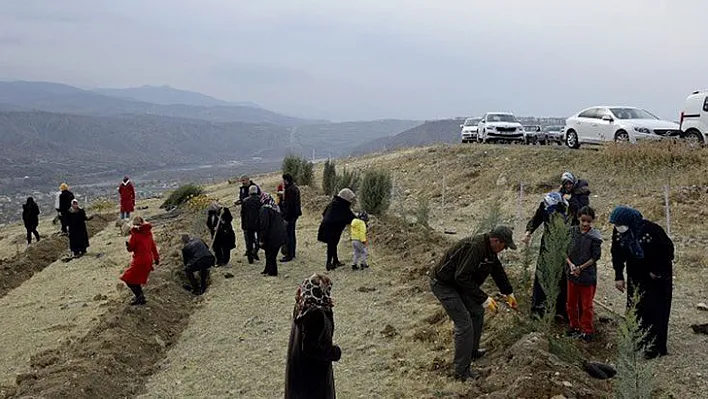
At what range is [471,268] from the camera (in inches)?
244

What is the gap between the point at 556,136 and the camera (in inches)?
1195

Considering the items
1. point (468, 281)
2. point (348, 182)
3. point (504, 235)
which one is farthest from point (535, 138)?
point (504, 235)

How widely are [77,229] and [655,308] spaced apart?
45.3ft

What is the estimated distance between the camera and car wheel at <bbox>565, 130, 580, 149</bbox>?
22.6 m

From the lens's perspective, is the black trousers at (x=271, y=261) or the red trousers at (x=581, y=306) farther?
the black trousers at (x=271, y=261)

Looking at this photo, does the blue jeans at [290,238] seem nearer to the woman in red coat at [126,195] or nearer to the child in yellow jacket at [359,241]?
the child in yellow jacket at [359,241]

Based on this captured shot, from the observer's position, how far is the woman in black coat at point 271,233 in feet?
39.4

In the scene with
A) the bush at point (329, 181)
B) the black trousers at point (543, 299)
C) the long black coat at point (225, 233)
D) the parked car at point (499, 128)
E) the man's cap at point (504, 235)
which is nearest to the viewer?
the man's cap at point (504, 235)

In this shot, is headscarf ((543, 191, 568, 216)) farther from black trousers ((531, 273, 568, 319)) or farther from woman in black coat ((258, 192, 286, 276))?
woman in black coat ((258, 192, 286, 276))

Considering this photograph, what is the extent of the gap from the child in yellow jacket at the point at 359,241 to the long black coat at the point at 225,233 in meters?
2.61

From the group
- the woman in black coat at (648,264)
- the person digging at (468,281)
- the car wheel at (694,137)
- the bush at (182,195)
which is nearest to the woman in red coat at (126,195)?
the bush at (182,195)

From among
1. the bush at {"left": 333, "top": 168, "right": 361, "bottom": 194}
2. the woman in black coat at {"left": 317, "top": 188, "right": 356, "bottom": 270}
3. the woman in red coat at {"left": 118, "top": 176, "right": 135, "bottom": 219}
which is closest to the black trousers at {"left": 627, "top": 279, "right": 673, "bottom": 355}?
the woman in black coat at {"left": 317, "top": 188, "right": 356, "bottom": 270}

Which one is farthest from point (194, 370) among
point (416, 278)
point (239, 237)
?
point (239, 237)

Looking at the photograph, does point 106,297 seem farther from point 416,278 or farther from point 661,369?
point 661,369
